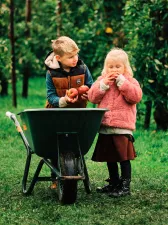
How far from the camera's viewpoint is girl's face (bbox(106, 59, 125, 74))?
5.52 metres

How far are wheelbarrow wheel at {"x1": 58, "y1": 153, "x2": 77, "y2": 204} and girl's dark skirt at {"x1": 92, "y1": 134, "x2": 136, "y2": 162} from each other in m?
0.41

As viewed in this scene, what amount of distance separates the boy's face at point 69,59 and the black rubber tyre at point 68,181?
2.76 feet

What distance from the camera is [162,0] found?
30.4ft

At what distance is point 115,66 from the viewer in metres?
5.54

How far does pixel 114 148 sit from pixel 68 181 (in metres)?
0.64

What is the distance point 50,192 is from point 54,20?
9741mm

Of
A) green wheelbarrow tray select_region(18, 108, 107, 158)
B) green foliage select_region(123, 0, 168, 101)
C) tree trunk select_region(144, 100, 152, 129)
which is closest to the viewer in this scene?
green wheelbarrow tray select_region(18, 108, 107, 158)

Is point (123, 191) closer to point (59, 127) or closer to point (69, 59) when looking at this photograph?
point (59, 127)

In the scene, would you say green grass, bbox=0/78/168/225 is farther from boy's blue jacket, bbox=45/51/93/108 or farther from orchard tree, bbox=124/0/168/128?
orchard tree, bbox=124/0/168/128

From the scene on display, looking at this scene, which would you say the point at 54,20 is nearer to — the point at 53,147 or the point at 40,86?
the point at 40,86

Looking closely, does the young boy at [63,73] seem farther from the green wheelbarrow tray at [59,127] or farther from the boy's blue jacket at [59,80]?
the green wheelbarrow tray at [59,127]

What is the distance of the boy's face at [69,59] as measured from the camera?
18.3ft

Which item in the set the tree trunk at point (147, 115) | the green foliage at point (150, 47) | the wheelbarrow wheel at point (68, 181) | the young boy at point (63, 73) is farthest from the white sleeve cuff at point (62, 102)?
the tree trunk at point (147, 115)

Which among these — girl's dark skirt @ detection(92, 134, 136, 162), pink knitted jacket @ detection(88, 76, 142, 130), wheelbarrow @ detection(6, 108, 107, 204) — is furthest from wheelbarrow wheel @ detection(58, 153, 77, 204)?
pink knitted jacket @ detection(88, 76, 142, 130)
